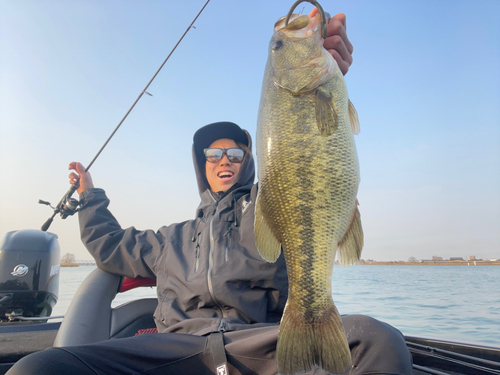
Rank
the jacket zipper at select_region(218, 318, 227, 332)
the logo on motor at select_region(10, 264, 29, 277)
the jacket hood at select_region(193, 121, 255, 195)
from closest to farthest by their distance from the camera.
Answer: the jacket zipper at select_region(218, 318, 227, 332)
the jacket hood at select_region(193, 121, 255, 195)
the logo on motor at select_region(10, 264, 29, 277)

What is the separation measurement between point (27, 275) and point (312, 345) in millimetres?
3474

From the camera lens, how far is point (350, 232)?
5.03 feet

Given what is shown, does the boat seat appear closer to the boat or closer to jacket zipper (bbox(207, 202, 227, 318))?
the boat

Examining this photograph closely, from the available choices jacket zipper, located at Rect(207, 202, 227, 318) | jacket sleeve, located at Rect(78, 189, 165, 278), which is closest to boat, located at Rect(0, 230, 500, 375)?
jacket sleeve, located at Rect(78, 189, 165, 278)

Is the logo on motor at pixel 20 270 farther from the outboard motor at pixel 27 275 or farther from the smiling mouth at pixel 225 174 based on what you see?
the smiling mouth at pixel 225 174

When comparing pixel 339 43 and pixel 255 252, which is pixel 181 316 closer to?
pixel 255 252

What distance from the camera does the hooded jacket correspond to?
2.15 meters

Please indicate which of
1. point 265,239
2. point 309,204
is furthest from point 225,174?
point 309,204

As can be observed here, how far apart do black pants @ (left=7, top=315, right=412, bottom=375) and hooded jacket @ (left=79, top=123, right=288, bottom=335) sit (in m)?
0.19

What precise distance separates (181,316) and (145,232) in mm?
943

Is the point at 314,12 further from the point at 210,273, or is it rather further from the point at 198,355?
the point at 198,355

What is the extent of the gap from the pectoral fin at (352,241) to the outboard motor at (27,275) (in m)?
3.50

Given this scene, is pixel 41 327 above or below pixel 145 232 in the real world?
below

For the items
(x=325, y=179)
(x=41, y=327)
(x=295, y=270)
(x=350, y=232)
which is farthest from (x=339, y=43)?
(x=41, y=327)
